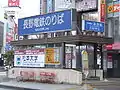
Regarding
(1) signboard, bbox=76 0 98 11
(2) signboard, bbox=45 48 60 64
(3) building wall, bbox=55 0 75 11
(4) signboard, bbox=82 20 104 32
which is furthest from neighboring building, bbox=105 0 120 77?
(2) signboard, bbox=45 48 60 64

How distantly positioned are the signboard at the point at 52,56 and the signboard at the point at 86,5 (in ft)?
56.8

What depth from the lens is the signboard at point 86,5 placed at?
45188 millimetres

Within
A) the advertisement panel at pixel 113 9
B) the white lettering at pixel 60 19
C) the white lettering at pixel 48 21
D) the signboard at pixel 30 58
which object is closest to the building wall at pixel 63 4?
the advertisement panel at pixel 113 9

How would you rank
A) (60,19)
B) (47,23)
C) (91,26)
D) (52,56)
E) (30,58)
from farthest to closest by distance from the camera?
(91,26), (30,58), (47,23), (52,56), (60,19)

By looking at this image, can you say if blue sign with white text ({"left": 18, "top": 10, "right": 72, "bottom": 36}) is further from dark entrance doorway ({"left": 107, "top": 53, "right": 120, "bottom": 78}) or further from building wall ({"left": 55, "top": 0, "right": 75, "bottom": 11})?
building wall ({"left": 55, "top": 0, "right": 75, "bottom": 11})

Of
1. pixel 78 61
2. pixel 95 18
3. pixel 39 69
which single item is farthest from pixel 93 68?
pixel 95 18

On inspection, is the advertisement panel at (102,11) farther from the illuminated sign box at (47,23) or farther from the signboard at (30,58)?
the signboard at (30,58)

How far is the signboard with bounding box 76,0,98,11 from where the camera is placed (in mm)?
45188

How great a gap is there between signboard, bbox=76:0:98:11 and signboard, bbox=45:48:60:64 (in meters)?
17.3

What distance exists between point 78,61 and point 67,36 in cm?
876

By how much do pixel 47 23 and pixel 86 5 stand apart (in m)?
17.8

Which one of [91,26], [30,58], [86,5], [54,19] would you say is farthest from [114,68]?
[54,19]

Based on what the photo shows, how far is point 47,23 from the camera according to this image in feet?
96.2

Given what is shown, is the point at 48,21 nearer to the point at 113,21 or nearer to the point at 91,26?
the point at 91,26
